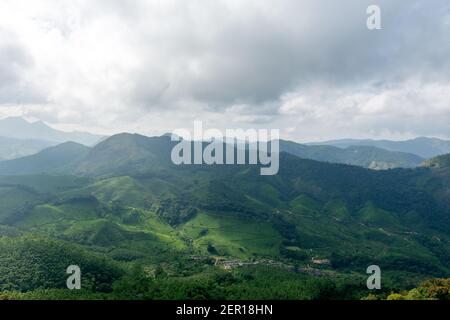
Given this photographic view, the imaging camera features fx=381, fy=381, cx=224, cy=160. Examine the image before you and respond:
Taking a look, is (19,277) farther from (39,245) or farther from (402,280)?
(402,280)

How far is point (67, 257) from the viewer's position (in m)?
105

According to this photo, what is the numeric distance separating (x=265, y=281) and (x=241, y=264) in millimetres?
35945

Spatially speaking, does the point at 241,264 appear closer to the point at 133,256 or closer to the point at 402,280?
the point at 133,256

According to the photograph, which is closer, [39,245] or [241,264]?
[39,245]
